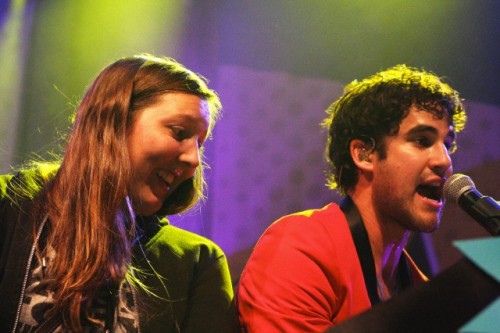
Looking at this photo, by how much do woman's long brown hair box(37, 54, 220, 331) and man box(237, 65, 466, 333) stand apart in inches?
16.1

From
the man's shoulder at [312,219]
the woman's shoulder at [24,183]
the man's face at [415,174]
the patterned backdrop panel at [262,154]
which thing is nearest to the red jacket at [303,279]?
the man's shoulder at [312,219]

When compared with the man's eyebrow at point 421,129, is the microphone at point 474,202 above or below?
below

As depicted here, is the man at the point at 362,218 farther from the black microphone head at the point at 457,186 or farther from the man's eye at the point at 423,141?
the black microphone head at the point at 457,186

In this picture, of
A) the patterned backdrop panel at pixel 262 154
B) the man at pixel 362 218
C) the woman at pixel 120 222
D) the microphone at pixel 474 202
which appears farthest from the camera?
the patterned backdrop panel at pixel 262 154

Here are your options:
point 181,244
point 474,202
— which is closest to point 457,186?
point 474,202

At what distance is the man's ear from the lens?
185cm

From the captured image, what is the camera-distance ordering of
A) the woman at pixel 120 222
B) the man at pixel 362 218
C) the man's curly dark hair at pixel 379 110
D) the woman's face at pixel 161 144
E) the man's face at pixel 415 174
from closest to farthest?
the woman at pixel 120 222, the man at pixel 362 218, the woman's face at pixel 161 144, the man's face at pixel 415 174, the man's curly dark hair at pixel 379 110

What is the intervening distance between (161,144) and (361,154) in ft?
2.36

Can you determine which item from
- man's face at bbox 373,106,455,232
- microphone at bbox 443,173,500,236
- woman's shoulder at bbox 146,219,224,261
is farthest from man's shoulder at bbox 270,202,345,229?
microphone at bbox 443,173,500,236

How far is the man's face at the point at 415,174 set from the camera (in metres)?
1.69

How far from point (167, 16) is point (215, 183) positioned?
93cm

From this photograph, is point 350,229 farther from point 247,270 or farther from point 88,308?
point 88,308

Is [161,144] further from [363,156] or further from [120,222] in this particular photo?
[363,156]

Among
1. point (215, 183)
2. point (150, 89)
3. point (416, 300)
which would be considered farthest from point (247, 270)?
point (215, 183)
